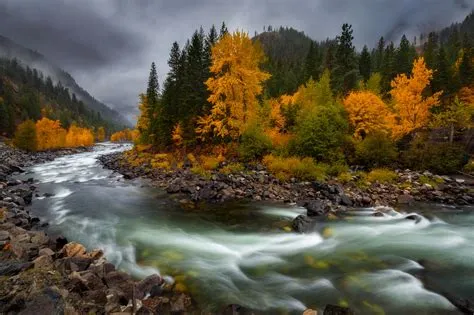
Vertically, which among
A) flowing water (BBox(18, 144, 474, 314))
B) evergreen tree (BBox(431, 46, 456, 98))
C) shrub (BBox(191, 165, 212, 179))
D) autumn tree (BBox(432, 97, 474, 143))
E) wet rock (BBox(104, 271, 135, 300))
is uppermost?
evergreen tree (BBox(431, 46, 456, 98))

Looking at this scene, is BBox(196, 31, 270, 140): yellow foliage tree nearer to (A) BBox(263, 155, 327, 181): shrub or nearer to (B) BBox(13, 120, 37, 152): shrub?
(A) BBox(263, 155, 327, 181): shrub

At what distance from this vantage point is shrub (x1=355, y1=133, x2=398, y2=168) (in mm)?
24922

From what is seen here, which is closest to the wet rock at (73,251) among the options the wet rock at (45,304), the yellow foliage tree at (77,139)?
the wet rock at (45,304)

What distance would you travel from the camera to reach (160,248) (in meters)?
11.8

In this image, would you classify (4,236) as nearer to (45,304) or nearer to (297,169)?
(45,304)

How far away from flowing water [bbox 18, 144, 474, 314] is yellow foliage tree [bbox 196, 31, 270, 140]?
12.2m

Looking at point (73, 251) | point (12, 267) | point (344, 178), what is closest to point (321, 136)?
point (344, 178)

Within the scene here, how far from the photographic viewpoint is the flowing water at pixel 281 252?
8.19 meters

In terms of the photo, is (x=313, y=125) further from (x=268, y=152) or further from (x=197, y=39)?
(x=197, y=39)

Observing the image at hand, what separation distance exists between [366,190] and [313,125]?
25.4 ft

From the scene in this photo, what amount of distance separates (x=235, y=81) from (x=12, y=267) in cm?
2271

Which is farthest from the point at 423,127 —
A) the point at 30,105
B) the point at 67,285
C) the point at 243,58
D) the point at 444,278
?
the point at 30,105

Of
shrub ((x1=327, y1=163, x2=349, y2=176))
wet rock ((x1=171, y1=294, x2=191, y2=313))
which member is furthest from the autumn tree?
wet rock ((x1=171, y1=294, x2=191, y2=313))

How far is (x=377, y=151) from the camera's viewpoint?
24.9 m
